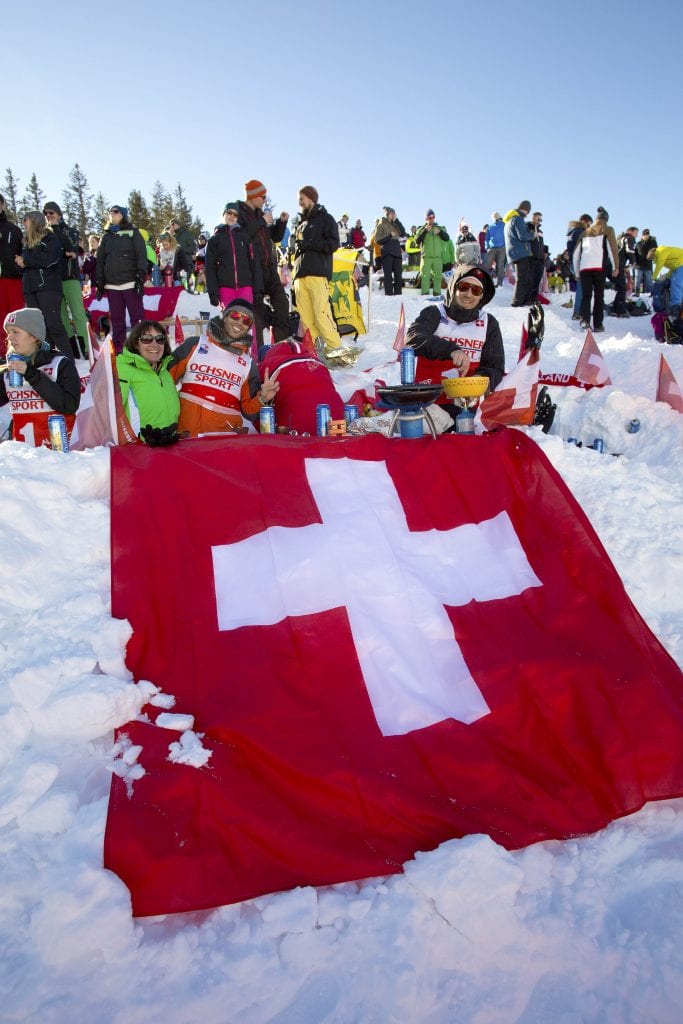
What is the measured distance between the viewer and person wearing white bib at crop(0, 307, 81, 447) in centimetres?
405

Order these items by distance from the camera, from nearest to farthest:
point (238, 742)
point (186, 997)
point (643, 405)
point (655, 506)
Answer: point (186, 997) → point (238, 742) → point (655, 506) → point (643, 405)

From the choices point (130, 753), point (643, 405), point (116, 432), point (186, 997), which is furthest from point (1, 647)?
point (643, 405)

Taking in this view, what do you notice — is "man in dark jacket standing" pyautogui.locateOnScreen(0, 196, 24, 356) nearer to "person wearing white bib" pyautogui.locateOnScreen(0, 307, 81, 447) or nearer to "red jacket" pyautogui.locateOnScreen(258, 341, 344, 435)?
"person wearing white bib" pyautogui.locateOnScreen(0, 307, 81, 447)

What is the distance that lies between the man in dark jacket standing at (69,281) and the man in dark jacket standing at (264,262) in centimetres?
184

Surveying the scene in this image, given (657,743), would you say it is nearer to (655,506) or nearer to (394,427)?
(655,506)

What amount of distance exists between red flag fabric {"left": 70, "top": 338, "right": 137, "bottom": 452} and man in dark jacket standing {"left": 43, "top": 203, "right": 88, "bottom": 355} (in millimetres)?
3625

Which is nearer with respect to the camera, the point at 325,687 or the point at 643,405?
the point at 325,687

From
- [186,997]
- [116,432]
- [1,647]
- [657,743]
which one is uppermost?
[116,432]

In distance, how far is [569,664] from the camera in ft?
7.90

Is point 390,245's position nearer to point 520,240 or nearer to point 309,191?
point 520,240

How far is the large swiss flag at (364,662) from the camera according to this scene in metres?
1.87

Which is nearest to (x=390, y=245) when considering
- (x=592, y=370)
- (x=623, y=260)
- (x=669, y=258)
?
(x=623, y=260)

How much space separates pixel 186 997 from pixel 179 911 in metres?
0.19

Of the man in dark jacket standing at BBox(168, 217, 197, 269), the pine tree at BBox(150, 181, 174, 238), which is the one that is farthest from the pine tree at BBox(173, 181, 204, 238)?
the man in dark jacket standing at BBox(168, 217, 197, 269)
